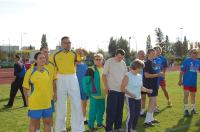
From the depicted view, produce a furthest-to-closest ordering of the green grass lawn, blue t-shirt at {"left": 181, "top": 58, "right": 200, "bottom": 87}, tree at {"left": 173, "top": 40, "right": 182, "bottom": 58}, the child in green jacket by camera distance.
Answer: tree at {"left": 173, "top": 40, "right": 182, "bottom": 58} → blue t-shirt at {"left": 181, "top": 58, "right": 200, "bottom": 87} → the green grass lawn → the child in green jacket

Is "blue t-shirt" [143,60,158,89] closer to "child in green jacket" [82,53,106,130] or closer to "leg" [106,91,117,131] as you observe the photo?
"child in green jacket" [82,53,106,130]

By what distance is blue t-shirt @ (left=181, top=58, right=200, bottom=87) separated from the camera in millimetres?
10930

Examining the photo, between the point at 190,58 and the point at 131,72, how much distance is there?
3.78 m

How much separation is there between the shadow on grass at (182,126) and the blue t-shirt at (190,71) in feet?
3.81

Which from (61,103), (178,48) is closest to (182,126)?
(61,103)

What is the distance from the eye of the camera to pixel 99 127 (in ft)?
30.0

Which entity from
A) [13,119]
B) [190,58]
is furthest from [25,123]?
[190,58]

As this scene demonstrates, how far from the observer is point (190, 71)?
11.0m

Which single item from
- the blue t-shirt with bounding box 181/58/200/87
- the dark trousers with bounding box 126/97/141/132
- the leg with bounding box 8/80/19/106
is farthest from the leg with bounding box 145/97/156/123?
the leg with bounding box 8/80/19/106

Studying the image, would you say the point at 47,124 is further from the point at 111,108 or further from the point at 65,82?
the point at 111,108

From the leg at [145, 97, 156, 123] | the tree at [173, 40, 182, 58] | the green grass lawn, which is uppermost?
the tree at [173, 40, 182, 58]

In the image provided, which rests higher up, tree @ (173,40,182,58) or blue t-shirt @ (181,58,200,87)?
tree @ (173,40,182,58)

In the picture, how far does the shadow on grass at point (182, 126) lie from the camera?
8853mm

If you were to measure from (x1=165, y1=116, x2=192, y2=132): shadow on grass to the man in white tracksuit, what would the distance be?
2.44 meters
